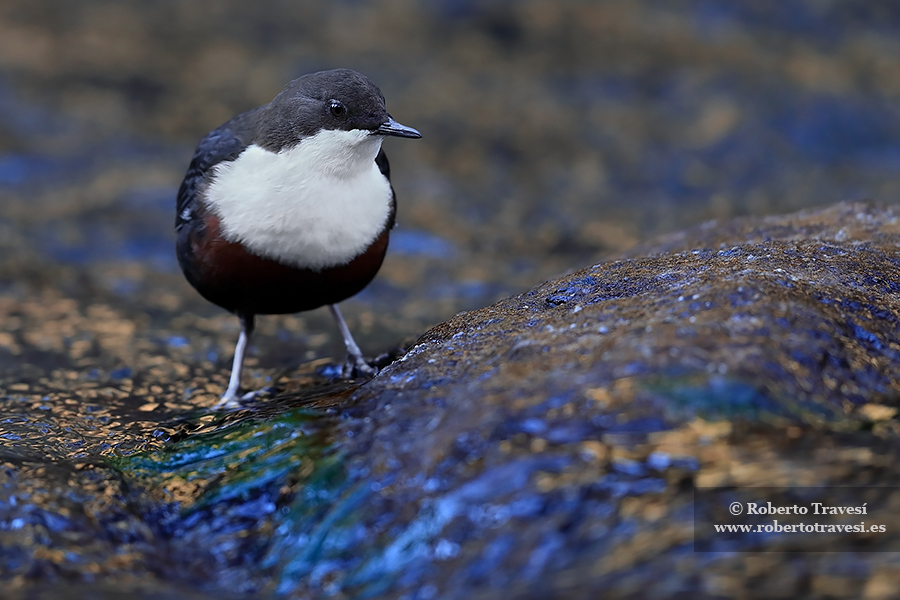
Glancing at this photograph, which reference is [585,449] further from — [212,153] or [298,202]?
[212,153]

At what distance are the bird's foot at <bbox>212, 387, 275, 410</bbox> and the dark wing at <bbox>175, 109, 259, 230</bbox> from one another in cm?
77

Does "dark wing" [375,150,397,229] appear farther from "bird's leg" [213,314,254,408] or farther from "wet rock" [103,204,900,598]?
"wet rock" [103,204,900,598]

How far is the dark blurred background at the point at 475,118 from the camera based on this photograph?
6957 millimetres

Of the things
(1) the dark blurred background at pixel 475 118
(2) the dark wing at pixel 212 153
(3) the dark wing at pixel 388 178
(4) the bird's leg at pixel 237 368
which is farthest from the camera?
(1) the dark blurred background at pixel 475 118

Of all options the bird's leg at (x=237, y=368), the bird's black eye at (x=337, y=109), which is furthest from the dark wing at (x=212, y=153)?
the bird's leg at (x=237, y=368)

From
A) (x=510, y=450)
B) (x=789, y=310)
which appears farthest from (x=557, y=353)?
(x=789, y=310)

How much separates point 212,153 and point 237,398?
1028mm

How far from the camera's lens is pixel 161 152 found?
26.1 ft

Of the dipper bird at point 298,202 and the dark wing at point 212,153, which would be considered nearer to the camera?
the dipper bird at point 298,202

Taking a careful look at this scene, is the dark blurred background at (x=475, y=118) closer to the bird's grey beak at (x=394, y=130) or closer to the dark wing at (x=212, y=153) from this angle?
the dark wing at (x=212, y=153)

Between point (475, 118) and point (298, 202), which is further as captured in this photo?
point (475, 118)

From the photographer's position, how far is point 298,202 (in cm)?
373

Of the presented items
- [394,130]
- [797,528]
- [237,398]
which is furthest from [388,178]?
[797,528]

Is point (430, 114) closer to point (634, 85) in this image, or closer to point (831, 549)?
point (634, 85)
